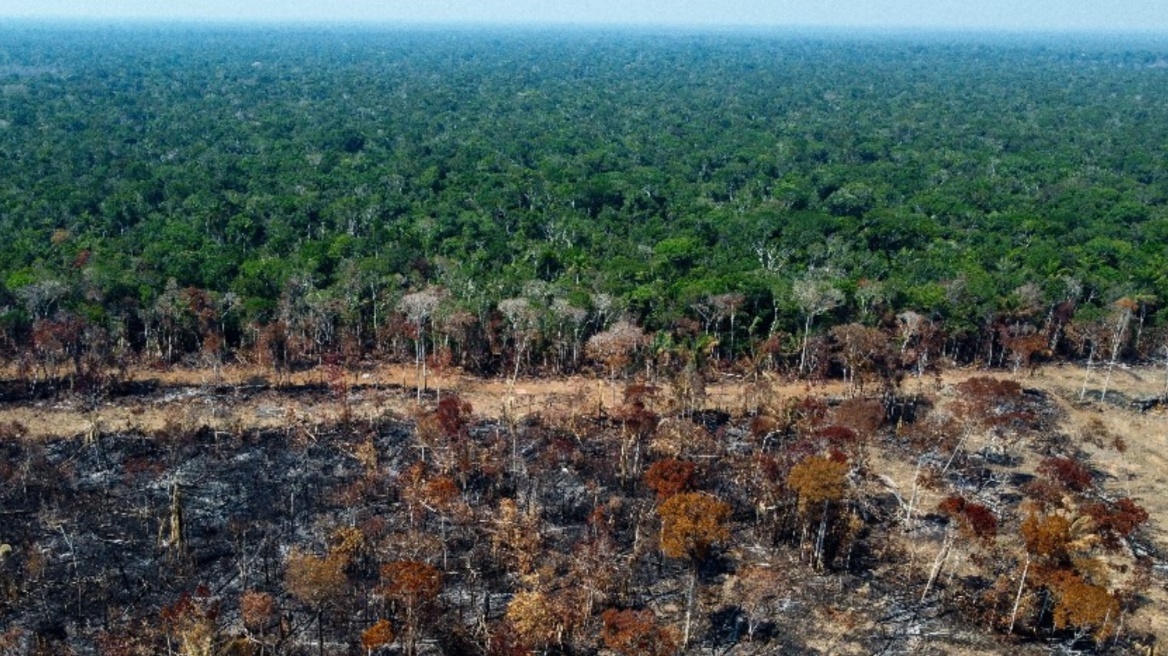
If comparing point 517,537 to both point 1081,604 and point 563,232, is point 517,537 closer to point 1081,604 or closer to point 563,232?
point 1081,604

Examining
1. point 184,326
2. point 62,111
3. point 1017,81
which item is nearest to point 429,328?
point 184,326

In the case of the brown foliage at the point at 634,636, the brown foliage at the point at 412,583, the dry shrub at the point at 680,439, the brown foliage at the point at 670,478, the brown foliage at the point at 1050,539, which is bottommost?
the dry shrub at the point at 680,439

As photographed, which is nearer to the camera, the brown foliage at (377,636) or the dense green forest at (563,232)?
the brown foliage at (377,636)

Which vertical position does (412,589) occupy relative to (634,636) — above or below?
above

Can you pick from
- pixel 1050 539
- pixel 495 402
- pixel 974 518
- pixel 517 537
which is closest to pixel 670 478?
pixel 517 537

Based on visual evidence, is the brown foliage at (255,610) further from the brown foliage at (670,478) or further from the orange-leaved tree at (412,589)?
the brown foliage at (670,478)

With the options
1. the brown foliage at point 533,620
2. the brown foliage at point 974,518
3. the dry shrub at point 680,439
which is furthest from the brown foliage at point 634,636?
the dry shrub at point 680,439

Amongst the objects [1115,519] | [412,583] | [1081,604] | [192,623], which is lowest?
[192,623]
